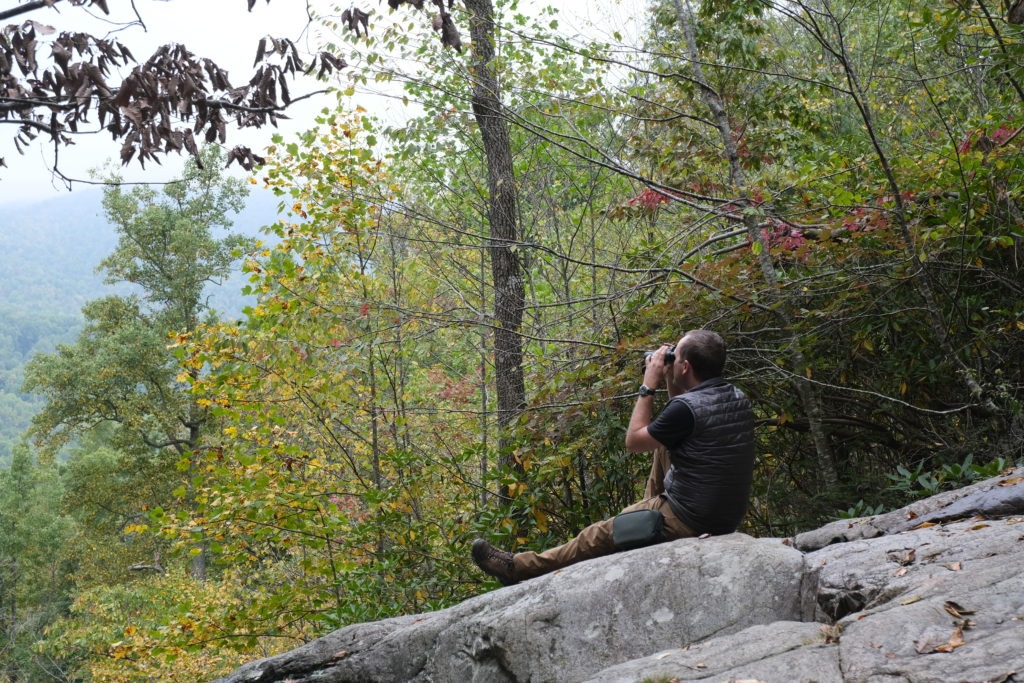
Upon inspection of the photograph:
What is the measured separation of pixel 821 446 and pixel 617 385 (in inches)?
61.1

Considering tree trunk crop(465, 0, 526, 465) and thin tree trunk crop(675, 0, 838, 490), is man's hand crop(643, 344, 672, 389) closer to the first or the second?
thin tree trunk crop(675, 0, 838, 490)

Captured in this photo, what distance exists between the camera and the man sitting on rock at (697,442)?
415 cm

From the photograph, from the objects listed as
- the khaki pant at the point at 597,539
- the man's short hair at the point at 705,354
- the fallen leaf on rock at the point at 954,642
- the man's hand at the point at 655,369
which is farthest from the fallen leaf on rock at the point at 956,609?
the man's hand at the point at 655,369

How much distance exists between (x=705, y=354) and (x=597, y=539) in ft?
3.97

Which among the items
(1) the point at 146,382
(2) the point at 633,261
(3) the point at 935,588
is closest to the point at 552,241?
(2) the point at 633,261

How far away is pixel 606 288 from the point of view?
7.83 metres

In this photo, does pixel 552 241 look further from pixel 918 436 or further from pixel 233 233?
pixel 233 233

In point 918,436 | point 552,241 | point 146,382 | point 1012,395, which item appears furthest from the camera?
point 146,382

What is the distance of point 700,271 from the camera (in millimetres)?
5773

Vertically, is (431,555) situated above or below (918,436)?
below

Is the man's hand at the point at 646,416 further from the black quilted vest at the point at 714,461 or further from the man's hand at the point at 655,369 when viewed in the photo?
the black quilted vest at the point at 714,461

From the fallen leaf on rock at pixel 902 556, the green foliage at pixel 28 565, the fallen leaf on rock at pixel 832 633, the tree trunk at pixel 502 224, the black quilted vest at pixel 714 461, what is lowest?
the green foliage at pixel 28 565

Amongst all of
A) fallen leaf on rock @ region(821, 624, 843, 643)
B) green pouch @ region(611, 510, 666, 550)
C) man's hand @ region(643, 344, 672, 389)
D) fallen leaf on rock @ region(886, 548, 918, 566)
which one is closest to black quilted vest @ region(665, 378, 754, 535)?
green pouch @ region(611, 510, 666, 550)

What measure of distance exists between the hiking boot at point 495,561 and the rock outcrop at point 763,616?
0.27 m
